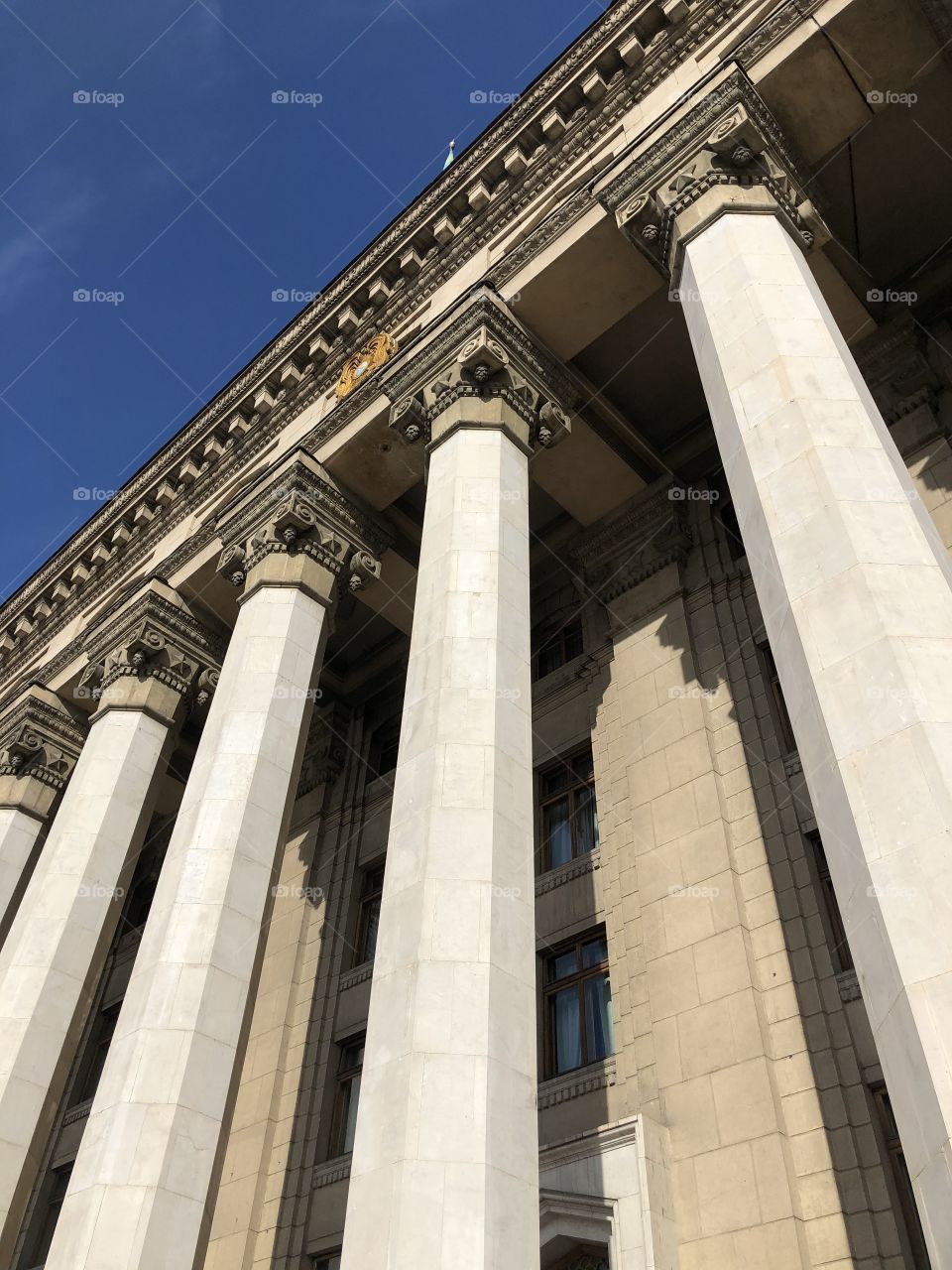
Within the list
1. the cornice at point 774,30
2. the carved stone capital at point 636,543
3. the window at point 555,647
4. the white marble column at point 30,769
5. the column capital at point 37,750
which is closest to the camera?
the cornice at point 774,30

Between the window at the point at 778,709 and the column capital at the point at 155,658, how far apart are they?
11651 millimetres

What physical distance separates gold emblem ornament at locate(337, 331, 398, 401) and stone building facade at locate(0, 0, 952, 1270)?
0.55ft

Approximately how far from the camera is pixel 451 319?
1789cm

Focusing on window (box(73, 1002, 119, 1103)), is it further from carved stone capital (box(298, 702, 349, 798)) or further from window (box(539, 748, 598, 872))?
window (box(539, 748, 598, 872))

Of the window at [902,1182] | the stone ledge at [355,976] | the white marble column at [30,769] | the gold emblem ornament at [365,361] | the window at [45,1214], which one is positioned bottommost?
the window at [902,1182]

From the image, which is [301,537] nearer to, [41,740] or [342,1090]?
[41,740]

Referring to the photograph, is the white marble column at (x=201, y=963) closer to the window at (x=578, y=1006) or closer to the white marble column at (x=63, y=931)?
the white marble column at (x=63, y=931)

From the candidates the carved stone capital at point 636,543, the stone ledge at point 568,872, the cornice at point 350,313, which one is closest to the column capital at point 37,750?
the cornice at point 350,313

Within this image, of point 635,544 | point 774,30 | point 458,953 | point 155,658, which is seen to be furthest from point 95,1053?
point 774,30

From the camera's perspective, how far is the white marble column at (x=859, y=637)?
21.1ft

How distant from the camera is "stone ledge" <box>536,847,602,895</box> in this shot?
16938 mm

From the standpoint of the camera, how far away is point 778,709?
16.1 meters

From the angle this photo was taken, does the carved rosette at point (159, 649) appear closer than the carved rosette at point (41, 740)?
Yes

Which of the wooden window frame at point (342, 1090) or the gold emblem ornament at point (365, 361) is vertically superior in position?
the gold emblem ornament at point (365, 361)
